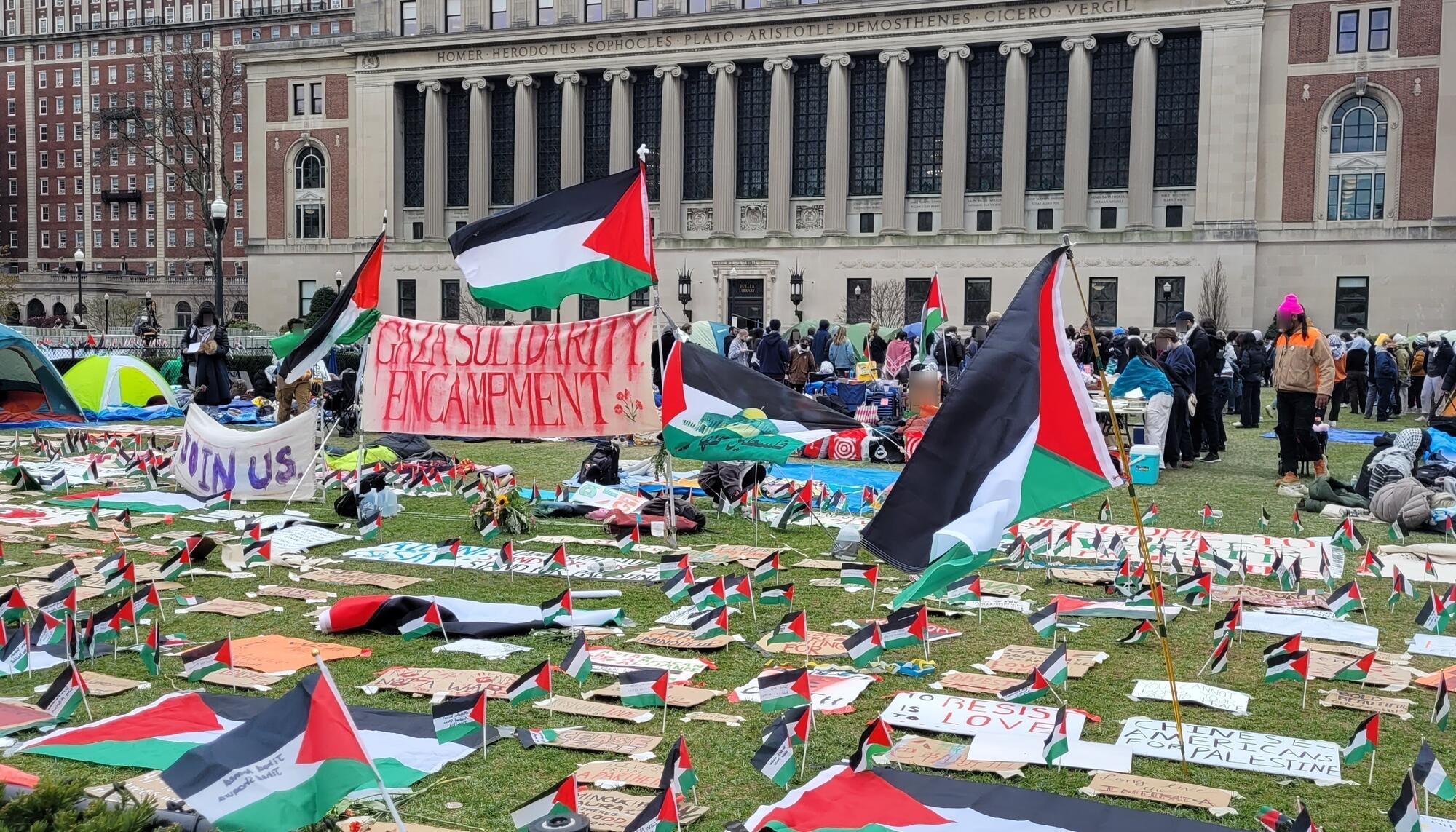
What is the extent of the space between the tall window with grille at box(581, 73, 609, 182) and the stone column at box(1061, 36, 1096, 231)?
23.4 meters

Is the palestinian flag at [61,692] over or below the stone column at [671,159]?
below

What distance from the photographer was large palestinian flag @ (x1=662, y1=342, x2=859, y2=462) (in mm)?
11414

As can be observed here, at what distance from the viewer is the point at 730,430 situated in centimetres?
1151

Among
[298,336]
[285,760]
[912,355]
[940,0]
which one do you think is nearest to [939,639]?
[285,760]

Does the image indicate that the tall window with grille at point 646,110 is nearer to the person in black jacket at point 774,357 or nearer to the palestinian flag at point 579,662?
the person in black jacket at point 774,357

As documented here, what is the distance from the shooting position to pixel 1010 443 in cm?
647

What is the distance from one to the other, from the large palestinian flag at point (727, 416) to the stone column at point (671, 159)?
54.0 metres

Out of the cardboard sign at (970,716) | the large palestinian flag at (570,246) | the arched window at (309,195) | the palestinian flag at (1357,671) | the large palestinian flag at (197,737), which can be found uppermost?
the arched window at (309,195)

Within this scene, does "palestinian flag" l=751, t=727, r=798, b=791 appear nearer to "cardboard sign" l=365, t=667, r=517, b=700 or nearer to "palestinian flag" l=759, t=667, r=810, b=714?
"palestinian flag" l=759, t=667, r=810, b=714

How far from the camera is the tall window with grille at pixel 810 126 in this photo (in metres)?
63.2

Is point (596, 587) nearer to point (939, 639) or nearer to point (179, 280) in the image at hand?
point (939, 639)

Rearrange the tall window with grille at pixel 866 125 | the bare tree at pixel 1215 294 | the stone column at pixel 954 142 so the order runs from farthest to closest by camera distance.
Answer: the tall window with grille at pixel 866 125 < the stone column at pixel 954 142 < the bare tree at pixel 1215 294

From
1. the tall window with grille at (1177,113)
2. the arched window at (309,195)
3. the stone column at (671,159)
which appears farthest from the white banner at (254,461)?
the arched window at (309,195)

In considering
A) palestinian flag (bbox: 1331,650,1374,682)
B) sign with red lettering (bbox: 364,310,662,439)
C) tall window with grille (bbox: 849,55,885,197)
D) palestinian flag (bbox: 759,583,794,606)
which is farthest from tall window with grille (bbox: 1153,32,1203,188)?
palestinian flag (bbox: 1331,650,1374,682)
